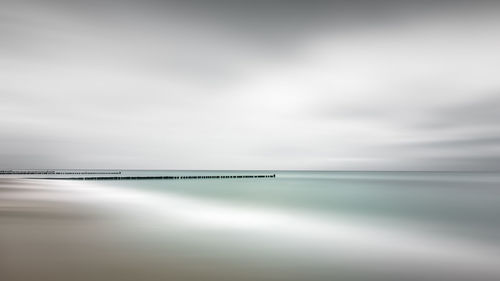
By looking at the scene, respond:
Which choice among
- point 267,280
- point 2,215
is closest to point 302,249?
point 267,280

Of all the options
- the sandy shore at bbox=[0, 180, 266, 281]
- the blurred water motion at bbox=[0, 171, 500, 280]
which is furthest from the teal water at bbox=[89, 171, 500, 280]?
the sandy shore at bbox=[0, 180, 266, 281]

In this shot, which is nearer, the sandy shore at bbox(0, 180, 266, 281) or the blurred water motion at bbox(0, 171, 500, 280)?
the sandy shore at bbox(0, 180, 266, 281)

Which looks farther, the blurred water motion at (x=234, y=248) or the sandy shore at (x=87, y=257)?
the blurred water motion at (x=234, y=248)

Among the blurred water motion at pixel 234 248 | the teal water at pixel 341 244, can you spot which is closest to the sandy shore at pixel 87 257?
the blurred water motion at pixel 234 248

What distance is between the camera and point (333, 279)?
9.16 metres

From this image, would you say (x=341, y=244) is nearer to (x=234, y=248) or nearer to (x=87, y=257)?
(x=234, y=248)

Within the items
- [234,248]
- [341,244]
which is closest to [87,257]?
[234,248]

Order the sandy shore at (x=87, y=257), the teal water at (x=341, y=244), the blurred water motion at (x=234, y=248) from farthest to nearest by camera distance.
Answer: the teal water at (x=341, y=244) → the blurred water motion at (x=234, y=248) → the sandy shore at (x=87, y=257)

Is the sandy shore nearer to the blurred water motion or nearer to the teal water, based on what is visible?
the blurred water motion

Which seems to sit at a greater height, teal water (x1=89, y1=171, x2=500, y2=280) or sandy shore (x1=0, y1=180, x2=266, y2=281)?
sandy shore (x1=0, y1=180, x2=266, y2=281)

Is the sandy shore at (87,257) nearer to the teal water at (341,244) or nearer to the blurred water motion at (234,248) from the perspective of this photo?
the blurred water motion at (234,248)

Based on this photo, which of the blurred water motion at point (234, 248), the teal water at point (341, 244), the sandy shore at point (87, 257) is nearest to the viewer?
the sandy shore at point (87, 257)

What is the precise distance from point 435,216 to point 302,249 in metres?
16.9

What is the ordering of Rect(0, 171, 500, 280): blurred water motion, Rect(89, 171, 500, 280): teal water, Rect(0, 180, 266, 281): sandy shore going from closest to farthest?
Rect(0, 180, 266, 281): sandy shore → Rect(0, 171, 500, 280): blurred water motion → Rect(89, 171, 500, 280): teal water
